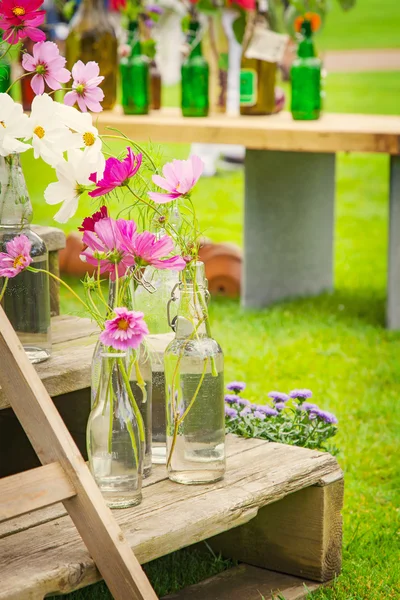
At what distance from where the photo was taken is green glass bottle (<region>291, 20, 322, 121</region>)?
13.3 feet

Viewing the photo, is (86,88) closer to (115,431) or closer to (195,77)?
(115,431)

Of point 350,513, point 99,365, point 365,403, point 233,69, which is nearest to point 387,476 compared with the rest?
point 350,513

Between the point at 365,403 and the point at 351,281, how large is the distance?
1.68 meters

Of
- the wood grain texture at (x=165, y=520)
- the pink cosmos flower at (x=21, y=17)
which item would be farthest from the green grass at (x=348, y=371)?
the pink cosmos flower at (x=21, y=17)

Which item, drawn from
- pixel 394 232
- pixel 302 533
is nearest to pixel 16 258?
pixel 302 533

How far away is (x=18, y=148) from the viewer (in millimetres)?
1442

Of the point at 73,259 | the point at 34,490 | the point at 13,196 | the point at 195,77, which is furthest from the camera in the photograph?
the point at 73,259

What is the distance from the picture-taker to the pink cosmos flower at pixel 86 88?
1502 millimetres

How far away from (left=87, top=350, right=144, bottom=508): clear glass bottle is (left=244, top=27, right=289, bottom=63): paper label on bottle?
8.75ft

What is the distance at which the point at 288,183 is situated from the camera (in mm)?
4121

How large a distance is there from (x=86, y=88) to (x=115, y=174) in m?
0.16

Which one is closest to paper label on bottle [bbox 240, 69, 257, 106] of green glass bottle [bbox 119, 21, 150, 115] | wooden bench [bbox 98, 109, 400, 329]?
wooden bench [bbox 98, 109, 400, 329]

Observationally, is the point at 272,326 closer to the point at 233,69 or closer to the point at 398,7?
the point at 233,69

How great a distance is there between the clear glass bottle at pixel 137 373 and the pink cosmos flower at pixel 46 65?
0.31 meters
